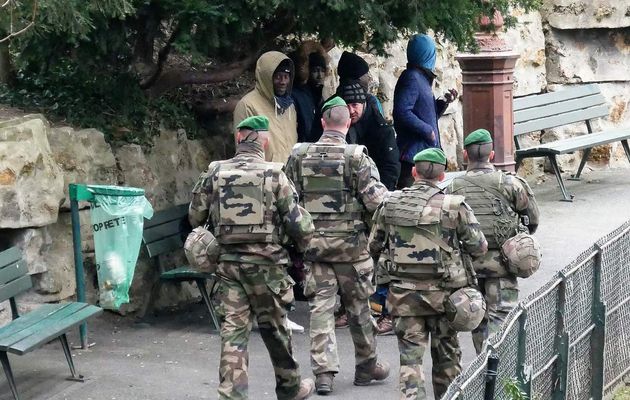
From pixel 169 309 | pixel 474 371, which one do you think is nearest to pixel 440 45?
pixel 169 309

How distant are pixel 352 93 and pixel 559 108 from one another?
20.4 ft

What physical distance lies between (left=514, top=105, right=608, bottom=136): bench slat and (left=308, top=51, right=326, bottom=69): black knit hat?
13.9 feet

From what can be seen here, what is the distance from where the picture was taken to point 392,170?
9.09 metres

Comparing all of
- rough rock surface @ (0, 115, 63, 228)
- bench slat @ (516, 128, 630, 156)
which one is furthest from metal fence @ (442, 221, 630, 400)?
bench slat @ (516, 128, 630, 156)

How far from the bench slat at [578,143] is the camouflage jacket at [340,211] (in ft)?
19.4

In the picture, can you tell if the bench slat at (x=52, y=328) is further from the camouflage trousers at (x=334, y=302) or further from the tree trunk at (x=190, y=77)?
the tree trunk at (x=190, y=77)

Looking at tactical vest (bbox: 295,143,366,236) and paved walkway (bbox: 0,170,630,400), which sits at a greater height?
tactical vest (bbox: 295,143,366,236)

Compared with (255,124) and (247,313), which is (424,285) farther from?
(255,124)

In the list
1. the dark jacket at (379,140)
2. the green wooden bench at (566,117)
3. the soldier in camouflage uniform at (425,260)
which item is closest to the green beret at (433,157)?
the soldier in camouflage uniform at (425,260)

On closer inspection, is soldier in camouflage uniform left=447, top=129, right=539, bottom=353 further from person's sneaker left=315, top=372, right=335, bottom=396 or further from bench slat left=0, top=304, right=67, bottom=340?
bench slat left=0, top=304, right=67, bottom=340

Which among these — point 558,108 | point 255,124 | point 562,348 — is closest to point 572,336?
point 562,348

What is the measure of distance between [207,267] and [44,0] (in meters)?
1.93

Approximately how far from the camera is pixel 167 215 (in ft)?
31.1

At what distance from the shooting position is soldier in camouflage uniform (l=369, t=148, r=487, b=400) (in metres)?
6.74
